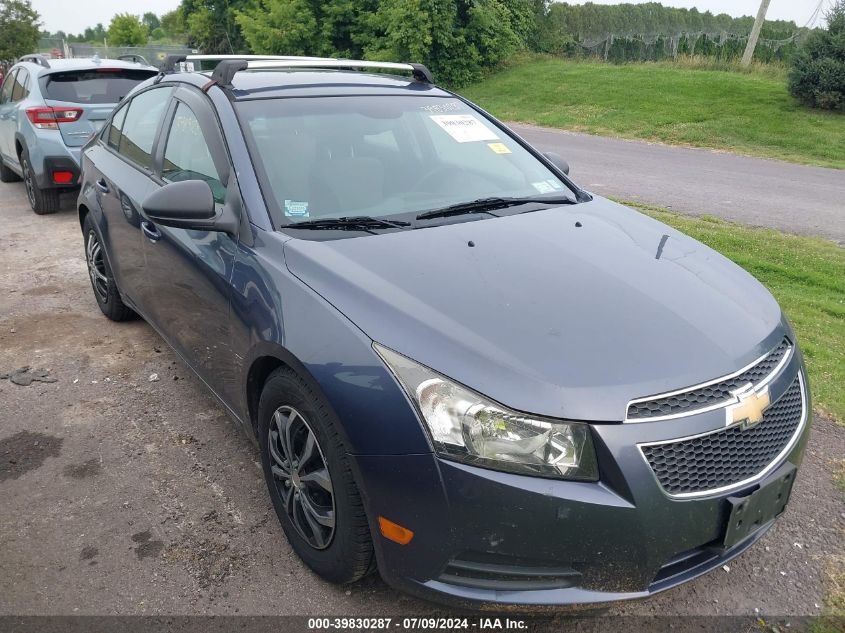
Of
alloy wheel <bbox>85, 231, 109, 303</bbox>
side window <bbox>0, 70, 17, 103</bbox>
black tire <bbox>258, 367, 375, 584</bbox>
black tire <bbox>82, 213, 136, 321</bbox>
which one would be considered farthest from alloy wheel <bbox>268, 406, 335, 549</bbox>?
side window <bbox>0, 70, 17, 103</bbox>

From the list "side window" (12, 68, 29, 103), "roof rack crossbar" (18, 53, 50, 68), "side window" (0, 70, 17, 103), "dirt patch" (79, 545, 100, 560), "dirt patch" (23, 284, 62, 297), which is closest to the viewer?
"dirt patch" (79, 545, 100, 560)

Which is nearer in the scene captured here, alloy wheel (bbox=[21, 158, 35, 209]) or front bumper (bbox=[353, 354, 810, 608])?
front bumper (bbox=[353, 354, 810, 608])

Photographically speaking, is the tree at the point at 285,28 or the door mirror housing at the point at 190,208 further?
the tree at the point at 285,28

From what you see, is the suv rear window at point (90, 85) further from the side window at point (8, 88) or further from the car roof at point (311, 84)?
the car roof at point (311, 84)

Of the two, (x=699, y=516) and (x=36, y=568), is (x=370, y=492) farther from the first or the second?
(x=36, y=568)

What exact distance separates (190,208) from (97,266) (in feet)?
8.21

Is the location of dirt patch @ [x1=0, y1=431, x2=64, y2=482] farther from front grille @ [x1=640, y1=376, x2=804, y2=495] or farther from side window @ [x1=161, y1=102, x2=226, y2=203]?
front grille @ [x1=640, y1=376, x2=804, y2=495]

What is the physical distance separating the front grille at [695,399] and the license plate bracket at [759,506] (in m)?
0.29

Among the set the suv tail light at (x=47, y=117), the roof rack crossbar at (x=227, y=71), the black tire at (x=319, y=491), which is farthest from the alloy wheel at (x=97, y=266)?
the suv tail light at (x=47, y=117)

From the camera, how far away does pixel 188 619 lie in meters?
2.41

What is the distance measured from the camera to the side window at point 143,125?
3912 millimetres

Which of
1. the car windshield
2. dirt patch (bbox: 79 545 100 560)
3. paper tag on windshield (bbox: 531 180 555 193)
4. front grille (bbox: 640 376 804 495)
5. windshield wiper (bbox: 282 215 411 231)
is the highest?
the car windshield

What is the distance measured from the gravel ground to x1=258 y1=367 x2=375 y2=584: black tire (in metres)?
0.14

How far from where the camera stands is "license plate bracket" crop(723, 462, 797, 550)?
2055 mm
